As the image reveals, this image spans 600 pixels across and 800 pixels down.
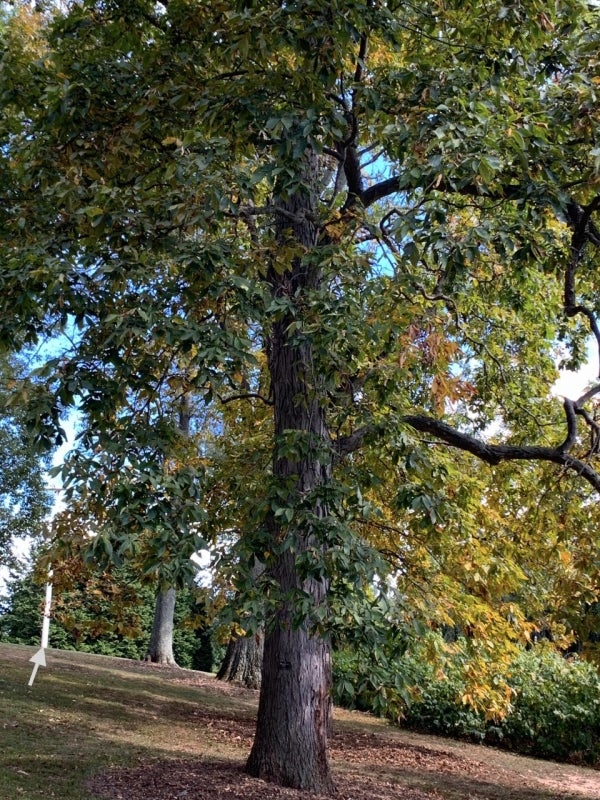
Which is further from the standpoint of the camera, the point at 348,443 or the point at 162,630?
the point at 162,630

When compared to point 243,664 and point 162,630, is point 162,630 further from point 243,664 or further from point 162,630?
point 243,664

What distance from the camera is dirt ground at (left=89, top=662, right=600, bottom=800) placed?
638 centimetres

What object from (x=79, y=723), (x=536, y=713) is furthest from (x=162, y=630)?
(x=79, y=723)

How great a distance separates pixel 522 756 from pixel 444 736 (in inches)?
60.3

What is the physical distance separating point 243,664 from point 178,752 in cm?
795

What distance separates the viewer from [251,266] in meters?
5.41

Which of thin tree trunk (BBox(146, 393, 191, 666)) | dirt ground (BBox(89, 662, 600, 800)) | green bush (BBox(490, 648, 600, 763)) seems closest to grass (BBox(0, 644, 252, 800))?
dirt ground (BBox(89, 662, 600, 800))

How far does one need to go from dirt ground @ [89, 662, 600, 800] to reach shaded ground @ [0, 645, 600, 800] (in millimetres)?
22

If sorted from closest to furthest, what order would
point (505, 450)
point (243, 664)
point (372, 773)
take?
point (505, 450)
point (372, 773)
point (243, 664)

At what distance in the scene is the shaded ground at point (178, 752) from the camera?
6.39 meters

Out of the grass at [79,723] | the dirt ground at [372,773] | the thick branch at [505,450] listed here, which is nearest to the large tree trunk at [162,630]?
the dirt ground at [372,773]

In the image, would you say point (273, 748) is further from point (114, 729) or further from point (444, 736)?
point (444, 736)

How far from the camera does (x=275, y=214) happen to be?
7.16 meters

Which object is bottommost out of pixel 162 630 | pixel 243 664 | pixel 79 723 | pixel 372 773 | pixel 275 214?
pixel 372 773
